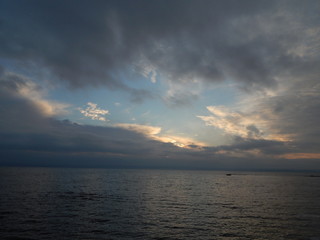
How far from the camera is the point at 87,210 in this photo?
4009 centimetres

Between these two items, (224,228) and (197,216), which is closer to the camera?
(224,228)

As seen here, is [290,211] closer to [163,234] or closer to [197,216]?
[197,216]

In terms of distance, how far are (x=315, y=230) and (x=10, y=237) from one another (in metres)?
37.1

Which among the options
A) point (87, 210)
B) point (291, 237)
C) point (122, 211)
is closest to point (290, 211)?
point (291, 237)

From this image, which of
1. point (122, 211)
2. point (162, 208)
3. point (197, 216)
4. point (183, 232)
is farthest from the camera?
point (162, 208)

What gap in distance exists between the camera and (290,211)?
4203 centimetres

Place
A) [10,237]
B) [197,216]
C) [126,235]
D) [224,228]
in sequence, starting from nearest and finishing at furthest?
1. [10,237]
2. [126,235]
3. [224,228]
4. [197,216]

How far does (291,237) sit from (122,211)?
26.0m

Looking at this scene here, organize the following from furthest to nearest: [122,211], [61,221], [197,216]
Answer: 1. [122,211]
2. [197,216]
3. [61,221]

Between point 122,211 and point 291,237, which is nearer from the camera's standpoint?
point 291,237

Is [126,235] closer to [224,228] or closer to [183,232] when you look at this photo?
[183,232]

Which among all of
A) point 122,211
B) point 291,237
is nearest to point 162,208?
point 122,211

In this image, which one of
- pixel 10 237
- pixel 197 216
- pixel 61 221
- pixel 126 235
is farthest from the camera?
pixel 197 216

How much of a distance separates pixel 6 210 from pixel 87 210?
1315 centimetres
